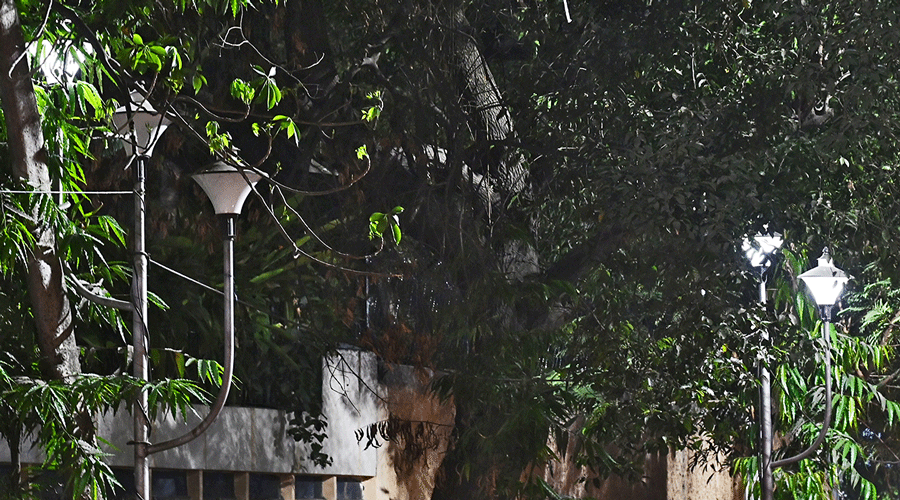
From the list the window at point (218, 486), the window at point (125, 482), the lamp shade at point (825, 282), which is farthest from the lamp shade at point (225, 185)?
the lamp shade at point (825, 282)

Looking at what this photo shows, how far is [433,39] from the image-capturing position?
11.5m

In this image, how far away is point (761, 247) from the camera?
1088 cm

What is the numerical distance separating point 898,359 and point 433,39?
336 inches

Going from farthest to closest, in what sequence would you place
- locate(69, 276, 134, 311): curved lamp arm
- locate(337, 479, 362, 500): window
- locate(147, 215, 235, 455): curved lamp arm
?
locate(337, 479, 362, 500): window → locate(147, 215, 235, 455): curved lamp arm → locate(69, 276, 134, 311): curved lamp arm

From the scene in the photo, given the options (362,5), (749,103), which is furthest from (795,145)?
(362,5)

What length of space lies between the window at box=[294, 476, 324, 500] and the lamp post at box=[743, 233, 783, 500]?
14.7 feet

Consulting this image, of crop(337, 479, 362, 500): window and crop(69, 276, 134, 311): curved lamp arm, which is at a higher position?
crop(69, 276, 134, 311): curved lamp arm

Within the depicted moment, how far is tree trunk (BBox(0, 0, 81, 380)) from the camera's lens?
6160mm

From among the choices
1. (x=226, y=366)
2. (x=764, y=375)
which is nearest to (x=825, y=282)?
(x=764, y=375)

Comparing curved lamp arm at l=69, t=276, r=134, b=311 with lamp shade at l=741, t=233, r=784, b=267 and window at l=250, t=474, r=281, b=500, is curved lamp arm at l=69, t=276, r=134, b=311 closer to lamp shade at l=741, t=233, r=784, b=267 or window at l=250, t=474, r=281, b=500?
lamp shade at l=741, t=233, r=784, b=267

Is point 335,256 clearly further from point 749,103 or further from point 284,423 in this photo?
point 749,103

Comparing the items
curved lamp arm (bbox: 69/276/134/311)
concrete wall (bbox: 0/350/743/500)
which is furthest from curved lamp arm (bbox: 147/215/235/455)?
concrete wall (bbox: 0/350/743/500)

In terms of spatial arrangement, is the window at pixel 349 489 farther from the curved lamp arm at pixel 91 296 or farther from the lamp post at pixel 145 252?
the curved lamp arm at pixel 91 296

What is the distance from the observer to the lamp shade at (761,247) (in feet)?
35.4
